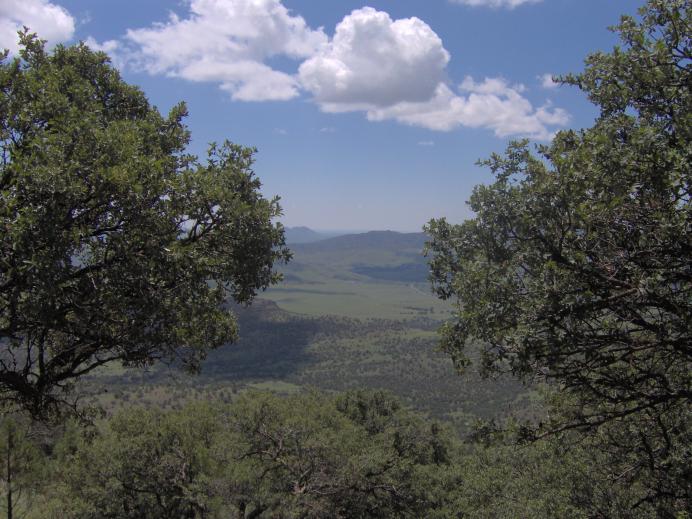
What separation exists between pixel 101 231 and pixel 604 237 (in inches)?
298

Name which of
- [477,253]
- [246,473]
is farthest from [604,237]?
[246,473]

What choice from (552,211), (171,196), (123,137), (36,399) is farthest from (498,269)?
(36,399)

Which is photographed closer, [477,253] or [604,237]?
[604,237]

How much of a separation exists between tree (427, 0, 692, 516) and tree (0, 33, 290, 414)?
4.53 metres

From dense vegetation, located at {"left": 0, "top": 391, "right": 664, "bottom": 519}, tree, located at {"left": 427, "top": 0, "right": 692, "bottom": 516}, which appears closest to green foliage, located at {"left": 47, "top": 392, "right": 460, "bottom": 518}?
dense vegetation, located at {"left": 0, "top": 391, "right": 664, "bottom": 519}

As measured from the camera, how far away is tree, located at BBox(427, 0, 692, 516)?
20.9ft

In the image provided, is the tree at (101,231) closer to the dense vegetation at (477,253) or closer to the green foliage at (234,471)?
the dense vegetation at (477,253)

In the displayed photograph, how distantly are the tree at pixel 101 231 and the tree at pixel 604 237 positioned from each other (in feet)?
14.9

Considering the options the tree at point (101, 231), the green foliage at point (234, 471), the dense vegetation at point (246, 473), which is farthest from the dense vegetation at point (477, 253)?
the green foliage at point (234, 471)

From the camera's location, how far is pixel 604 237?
6.96 meters

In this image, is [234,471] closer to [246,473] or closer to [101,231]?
[246,473]

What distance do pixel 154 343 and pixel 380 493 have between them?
824 inches

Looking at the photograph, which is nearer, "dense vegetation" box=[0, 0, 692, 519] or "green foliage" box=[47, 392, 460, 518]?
"dense vegetation" box=[0, 0, 692, 519]

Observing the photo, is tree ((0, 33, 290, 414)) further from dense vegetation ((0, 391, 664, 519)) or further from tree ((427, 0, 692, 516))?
dense vegetation ((0, 391, 664, 519))
